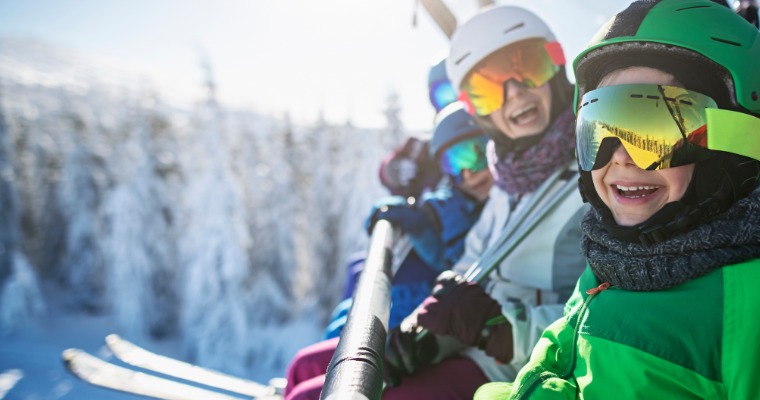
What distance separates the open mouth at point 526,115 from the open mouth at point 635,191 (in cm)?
130

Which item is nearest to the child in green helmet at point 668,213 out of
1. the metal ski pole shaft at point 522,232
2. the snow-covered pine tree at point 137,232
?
the metal ski pole shaft at point 522,232

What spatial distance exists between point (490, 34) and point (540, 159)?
0.98 metres

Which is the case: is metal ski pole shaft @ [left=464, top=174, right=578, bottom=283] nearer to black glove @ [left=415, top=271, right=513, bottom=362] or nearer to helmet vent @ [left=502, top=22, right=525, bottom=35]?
black glove @ [left=415, top=271, right=513, bottom=362]

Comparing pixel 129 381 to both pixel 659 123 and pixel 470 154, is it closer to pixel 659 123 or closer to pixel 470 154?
pixel 470 154

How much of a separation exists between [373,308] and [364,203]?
62.5 feet

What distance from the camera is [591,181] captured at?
1458mm

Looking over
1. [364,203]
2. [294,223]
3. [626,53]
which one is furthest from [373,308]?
[294,223]

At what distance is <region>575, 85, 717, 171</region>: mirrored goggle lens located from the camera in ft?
3.89

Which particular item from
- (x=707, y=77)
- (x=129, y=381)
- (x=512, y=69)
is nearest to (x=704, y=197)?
(x=707, y=77)

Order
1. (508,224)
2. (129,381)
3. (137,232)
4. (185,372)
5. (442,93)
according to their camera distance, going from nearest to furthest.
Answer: (508,224), (129,381), (185,372), (442,93), (137,232)

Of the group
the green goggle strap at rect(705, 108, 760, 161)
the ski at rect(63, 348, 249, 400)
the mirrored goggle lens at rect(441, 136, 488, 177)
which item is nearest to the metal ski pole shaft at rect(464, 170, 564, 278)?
the green goggle strap at rect(705, 108, 760, 161)

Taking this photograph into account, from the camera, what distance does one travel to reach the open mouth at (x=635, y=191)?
4.13ft

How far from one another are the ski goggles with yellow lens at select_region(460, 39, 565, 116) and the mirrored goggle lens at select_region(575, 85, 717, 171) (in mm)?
1366

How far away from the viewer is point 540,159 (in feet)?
7.75
